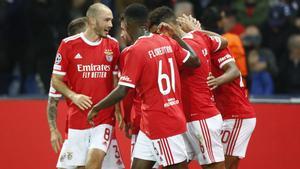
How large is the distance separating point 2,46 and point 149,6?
2330 mm

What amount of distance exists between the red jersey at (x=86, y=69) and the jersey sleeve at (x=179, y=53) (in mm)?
826

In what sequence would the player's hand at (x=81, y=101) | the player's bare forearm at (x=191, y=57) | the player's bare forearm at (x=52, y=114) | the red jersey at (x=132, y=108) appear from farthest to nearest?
the player's bare forearm at (x=52, y=114), the red jersey at (x=132, y=108), the player's hand at (x=81, y=101), the player's bare forearm at (x=191, y=57)

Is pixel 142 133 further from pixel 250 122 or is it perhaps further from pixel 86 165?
pixel 250 122

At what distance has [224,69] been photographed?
34.8 feet

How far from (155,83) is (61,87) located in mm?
1185

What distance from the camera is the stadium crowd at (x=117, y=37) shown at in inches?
575

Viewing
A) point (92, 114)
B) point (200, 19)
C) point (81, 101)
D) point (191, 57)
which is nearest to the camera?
point (92, 114)

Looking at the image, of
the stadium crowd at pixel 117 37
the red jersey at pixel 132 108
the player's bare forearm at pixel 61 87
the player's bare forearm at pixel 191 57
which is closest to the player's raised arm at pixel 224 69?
the player's bare forearm at pixel 191 57

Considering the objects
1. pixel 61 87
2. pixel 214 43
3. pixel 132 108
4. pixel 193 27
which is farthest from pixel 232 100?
Result: pixel 61 87

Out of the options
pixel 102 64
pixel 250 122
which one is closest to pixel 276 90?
pixel 250 122

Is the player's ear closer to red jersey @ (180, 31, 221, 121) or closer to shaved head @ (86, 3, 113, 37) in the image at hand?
shaved head @ (86, 3, 113, 37)

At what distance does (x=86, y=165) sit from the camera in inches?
401

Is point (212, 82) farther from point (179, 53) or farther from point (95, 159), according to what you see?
point (95, 159)

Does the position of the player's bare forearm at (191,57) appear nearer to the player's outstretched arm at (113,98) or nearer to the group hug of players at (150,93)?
the group hug of players at (150,93)
